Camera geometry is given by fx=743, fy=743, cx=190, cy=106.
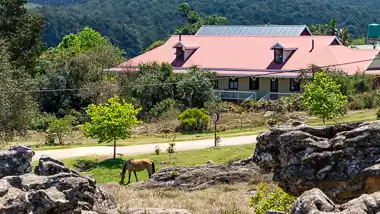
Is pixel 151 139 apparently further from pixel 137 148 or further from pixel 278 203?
pixel 278 203

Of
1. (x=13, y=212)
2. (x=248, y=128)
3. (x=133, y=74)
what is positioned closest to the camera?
(x=13, y=212)

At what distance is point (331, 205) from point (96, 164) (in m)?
23.7

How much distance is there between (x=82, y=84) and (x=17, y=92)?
2190 centimetres

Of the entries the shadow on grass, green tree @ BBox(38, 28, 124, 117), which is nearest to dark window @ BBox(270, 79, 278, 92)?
green tree @ BBox(38, 28, 124, 117)

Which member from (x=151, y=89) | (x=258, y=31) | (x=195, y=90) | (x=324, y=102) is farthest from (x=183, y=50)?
(x=324, y=102)

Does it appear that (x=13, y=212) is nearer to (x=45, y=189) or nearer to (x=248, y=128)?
(x=45, y=189)

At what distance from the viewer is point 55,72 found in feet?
202

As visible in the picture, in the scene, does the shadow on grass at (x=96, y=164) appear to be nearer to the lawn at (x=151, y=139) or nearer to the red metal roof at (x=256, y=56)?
the lawn at (x=151, y=139)

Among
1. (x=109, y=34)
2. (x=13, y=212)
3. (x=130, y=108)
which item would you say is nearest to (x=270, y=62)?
(x=130, y=108)

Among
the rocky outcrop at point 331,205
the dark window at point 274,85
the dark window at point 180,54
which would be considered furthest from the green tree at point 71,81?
the rocky outcrop at point 331,205

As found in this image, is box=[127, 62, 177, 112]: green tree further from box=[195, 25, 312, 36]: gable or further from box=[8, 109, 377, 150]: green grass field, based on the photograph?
box=[195, 25, 312, 36]: gable

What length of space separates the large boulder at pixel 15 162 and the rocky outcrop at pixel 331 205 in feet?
22.1

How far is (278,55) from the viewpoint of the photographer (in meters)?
60.9

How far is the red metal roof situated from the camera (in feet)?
193
